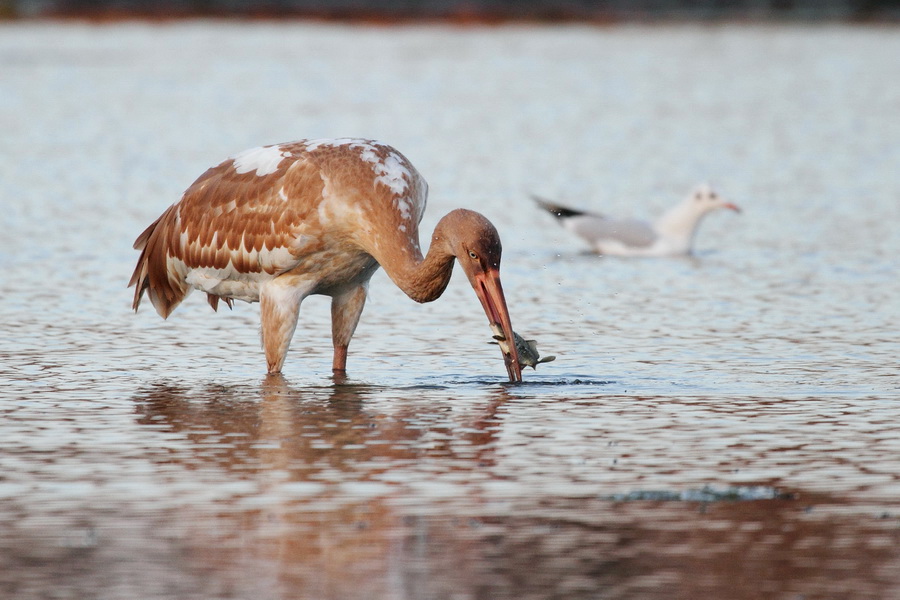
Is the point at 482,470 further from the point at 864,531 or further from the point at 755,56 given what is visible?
the point at 755,56

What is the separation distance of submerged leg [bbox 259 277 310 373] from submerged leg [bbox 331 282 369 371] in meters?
0.31

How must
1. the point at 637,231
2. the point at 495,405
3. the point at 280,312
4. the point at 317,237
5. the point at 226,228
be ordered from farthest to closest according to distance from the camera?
the point at 637,231
the point at 226,228
the point at 280,312
the point at 317,237
the point at 495,405

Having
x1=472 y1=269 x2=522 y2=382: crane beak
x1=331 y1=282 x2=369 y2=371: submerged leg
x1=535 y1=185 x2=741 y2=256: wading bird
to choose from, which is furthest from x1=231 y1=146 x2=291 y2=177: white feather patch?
x1=535 y1=185 x2=741 y2=256: wading bird

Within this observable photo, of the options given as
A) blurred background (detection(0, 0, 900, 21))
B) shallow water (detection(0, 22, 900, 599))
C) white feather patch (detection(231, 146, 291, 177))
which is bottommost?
shallow water (detection(0, 22, 900, 599))

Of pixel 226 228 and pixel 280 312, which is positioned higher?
pixel 226 228

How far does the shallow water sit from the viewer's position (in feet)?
19.2

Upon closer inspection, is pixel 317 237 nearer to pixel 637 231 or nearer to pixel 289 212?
pixel 289 212

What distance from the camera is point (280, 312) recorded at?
373 inches

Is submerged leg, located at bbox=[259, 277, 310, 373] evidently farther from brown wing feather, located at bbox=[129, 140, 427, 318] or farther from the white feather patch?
the white feather patch

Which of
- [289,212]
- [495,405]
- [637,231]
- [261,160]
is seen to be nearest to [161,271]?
[261,160]

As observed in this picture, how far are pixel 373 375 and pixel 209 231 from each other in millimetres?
1256

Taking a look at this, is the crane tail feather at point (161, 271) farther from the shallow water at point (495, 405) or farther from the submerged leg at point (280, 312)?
the submerged leg at point (280, 312)

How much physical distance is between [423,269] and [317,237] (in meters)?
0.62

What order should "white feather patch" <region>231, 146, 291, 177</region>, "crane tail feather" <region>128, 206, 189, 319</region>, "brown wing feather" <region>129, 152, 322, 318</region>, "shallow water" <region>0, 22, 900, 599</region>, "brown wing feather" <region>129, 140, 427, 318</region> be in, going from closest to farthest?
"shallow water" <region>0, 22, 900, 599</region> < "brown wing feather" <region>129, 140, 427, 318</region> < "brown wing feather" <region>129, 152, 322, 318</region> < "white feather patch" <region>231, 146, 291, 177</region> < "crane tail feather" <region>128, 206, 189, 319</region>
